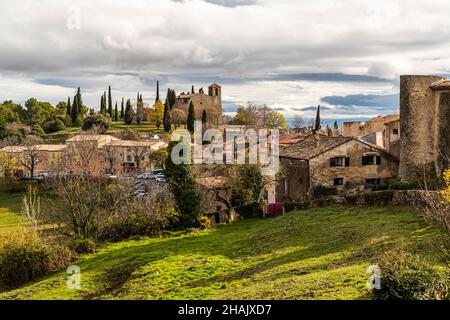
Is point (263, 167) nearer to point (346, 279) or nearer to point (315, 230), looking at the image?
point (315, 230)

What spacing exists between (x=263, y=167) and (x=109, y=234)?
1582 centimetres

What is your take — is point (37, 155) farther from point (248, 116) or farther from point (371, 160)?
point (371, 160)

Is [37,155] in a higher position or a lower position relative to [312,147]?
lower

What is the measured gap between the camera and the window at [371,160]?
44469 millimetres

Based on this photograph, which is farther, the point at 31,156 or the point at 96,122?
the point at 96,122

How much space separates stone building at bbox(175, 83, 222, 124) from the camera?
403 ft

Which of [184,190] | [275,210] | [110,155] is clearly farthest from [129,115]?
[275,210]

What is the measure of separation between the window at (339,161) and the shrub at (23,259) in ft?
76.4

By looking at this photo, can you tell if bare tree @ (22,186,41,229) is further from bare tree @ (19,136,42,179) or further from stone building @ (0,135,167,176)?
bare tree @ (19,136,42,179)

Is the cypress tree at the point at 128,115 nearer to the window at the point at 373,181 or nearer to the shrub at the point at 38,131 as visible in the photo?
the shrub at the point at 38,131

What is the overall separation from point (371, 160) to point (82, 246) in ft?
80.7

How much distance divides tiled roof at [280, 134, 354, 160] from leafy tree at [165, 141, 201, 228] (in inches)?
388

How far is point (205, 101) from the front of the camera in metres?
127
